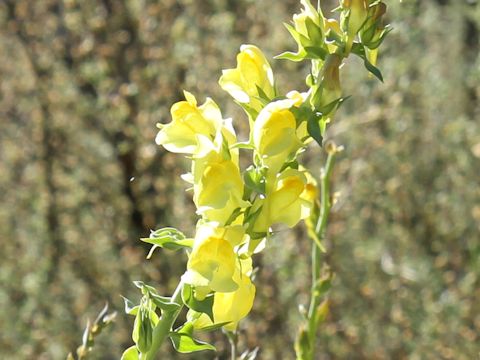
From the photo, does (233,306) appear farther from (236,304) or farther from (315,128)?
(315,128)

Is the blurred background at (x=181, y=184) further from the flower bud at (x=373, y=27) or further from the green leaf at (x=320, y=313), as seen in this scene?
the flower bud at (x=373, y=27)

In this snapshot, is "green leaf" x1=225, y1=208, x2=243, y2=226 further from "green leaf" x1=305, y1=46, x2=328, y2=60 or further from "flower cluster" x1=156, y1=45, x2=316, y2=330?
"green leaf" x1=305, y1=46, x2=328, y2=60

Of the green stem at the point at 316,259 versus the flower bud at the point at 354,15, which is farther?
the green stem at the point at 316,259

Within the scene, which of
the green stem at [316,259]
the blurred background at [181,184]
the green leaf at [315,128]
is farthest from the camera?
the blurred background at [181,184]

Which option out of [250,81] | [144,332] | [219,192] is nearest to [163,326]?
[144,332]

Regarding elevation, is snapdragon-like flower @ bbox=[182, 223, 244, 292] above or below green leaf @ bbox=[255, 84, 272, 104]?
below

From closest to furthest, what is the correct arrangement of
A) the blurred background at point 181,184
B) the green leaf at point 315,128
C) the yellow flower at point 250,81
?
1. the green leaf at point 315,128
2. the yellow flower at point 250,81
3. the blurred background at point 181,184

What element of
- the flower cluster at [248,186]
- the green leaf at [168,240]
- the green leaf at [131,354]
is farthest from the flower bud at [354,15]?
the green leaf at [131,354]

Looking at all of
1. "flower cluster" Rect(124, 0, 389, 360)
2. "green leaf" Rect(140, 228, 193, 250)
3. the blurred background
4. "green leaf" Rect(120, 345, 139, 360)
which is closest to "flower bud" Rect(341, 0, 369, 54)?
"flower cluster" Rect(124, 0, 389, 360)
